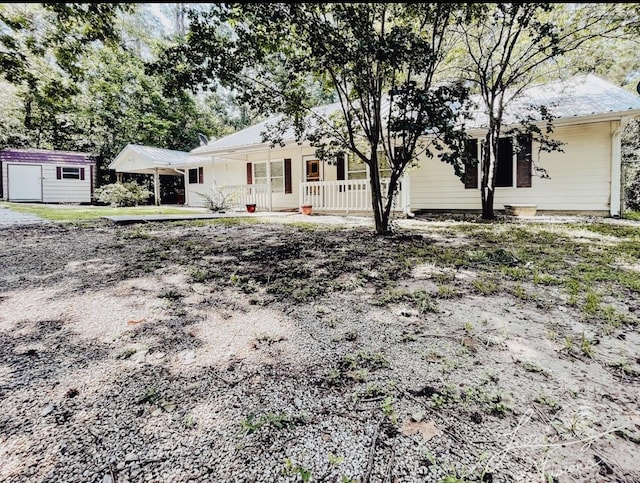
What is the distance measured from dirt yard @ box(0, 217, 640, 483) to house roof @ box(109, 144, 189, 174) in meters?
15.5

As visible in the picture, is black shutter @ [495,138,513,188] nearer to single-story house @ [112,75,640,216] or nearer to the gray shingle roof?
single-story house @ [112,75,640,216]

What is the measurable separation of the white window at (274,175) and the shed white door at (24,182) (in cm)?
1468

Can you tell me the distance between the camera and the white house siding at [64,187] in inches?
800

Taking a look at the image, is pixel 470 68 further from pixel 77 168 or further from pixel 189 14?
pixel 77 168

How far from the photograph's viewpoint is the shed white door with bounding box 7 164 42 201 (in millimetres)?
19422

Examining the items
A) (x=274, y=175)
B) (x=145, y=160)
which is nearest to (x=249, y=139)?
(x=274, y=175)

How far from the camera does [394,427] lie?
1.34 metres

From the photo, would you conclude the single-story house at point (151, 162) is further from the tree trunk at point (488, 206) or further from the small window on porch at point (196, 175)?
the tree trunk at point (488, 206)

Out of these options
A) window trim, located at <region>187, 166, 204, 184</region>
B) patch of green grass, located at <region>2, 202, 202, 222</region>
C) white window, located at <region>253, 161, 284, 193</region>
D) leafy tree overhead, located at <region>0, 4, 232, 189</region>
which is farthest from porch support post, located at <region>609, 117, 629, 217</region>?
window trim, located at <region>187, 166, 204, 184</region>

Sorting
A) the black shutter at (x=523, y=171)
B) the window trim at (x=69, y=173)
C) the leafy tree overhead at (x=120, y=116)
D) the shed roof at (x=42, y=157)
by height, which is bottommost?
the black shutter at (x=523, y=171)

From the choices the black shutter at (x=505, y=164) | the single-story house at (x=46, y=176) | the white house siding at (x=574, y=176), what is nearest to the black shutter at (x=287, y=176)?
the white house siding at (x=574, y=176)

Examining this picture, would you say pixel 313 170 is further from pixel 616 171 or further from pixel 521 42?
pixel 616 171

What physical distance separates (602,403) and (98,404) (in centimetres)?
211

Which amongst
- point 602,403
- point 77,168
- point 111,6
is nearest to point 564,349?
point 602,403
